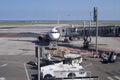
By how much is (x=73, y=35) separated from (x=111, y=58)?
44176mm

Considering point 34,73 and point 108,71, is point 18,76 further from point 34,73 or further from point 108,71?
point 108,71

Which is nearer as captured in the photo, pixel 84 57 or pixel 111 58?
pixel 111 58

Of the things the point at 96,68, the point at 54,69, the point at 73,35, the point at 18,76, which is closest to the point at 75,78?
the point at 54,69

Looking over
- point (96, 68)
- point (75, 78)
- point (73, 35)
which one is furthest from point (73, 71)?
point (73, 35)

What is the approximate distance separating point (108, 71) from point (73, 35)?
52.6m

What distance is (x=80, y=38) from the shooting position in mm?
93875

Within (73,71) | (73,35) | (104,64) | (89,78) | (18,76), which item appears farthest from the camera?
(73,35)

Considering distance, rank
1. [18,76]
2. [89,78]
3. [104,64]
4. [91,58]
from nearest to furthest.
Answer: [89,78] → [18,76] → [104,64] → [91,58]

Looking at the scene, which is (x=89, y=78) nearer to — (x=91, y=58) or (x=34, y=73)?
(x=34, y=73)

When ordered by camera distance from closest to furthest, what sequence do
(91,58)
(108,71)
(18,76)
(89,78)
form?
(89,78) < (18,76) < (108,71) < (91,58)

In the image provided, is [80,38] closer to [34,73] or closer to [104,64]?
[104,64]

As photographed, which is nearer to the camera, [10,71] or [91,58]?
[10,71]

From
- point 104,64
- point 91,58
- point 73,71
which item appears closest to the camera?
point 73,71

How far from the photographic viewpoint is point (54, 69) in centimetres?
3469
